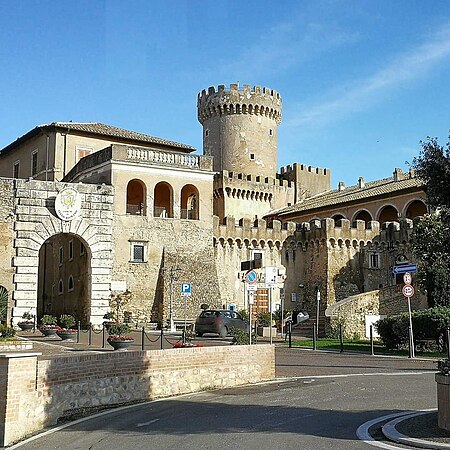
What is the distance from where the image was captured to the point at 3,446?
1052cm

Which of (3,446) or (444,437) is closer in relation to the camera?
(444,437)

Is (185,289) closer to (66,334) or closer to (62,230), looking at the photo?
(62,230)

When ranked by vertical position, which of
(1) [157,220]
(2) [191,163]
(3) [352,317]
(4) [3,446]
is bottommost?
(4) [3,446]

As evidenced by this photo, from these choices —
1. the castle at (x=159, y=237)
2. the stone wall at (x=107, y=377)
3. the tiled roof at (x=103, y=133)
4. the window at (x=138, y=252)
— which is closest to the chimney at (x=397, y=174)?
the castle at (x=159, y=237)

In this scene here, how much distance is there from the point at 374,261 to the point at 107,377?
37159mm

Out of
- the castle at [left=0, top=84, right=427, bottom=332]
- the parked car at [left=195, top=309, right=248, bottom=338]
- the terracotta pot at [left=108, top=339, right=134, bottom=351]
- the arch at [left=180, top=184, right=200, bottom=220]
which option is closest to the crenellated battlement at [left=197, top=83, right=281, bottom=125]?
the castle at [left=0, top=84, right=427, bottom=332]

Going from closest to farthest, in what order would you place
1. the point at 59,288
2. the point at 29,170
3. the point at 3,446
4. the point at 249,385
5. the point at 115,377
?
the point at 3,446
the point at 115,377
the point at 249,385
the point at 59,288
the point at 29,170

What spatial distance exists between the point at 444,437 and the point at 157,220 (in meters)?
32.8

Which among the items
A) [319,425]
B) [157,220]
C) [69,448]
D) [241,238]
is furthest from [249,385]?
[241,238]

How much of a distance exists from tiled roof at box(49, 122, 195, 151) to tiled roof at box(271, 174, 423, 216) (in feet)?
43.6

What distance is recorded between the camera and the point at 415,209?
5109cm

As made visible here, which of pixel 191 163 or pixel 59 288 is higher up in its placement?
pixel 191 163

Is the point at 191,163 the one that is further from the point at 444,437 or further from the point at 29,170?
the point at 444,437

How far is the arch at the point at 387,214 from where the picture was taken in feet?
172
